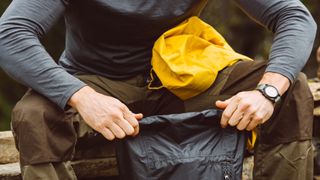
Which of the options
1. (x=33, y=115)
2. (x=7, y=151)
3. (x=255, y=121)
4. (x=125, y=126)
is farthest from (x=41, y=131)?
(x=7, y=151)

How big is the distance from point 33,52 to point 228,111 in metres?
0.82

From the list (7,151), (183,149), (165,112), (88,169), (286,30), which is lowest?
(7,151)

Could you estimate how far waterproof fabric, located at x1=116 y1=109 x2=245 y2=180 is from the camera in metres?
2.72

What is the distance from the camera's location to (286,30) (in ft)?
9.95

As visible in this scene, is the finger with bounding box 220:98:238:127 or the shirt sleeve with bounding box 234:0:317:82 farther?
the shirt sleeve with bounding box 234:0:317:82

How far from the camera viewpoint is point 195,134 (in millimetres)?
2820

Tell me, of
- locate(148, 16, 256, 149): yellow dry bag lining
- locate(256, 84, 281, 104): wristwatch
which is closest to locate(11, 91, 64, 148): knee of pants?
locate(148, 16, 256, 149): yellow dry bag lining

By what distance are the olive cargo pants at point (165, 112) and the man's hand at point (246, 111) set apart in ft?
0.43

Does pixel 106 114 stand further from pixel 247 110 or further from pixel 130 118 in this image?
pixel 247 110

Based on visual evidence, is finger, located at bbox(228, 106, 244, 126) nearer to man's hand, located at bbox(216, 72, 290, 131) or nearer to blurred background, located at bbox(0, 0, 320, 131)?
man's hand, located at bbox(216, 72, 290, 131)

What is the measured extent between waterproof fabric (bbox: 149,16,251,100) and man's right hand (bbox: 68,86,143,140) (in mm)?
405

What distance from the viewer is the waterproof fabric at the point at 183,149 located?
2717 millimetres

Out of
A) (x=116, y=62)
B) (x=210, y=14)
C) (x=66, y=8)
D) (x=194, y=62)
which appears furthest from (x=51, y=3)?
(x=210, y=14)

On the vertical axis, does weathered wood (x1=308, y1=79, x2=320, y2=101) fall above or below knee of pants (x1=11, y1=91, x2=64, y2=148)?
below
